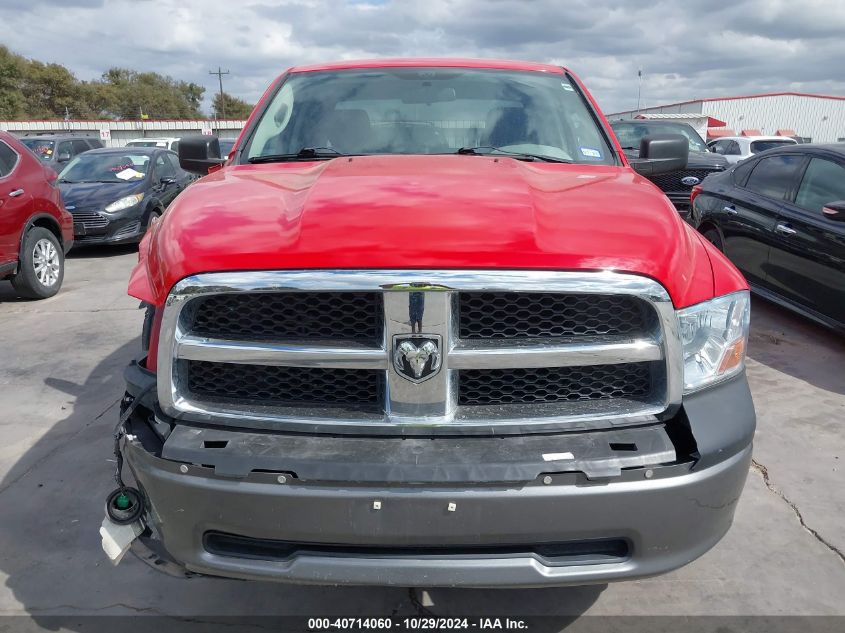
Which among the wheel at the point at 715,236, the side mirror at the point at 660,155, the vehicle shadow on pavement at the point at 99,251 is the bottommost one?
the vehicle shadow on pavement at the point at 99,251

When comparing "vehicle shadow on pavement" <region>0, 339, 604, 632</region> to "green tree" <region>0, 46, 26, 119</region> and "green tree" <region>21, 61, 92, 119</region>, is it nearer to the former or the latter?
"green tree" <region>0, 46, 26, 119</region>

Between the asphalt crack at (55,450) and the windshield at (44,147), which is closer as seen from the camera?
the asphalt crack at (55,450)

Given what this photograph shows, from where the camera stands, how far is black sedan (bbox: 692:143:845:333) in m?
5.12

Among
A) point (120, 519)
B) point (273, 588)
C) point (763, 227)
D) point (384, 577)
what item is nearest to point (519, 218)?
point (384, 577)

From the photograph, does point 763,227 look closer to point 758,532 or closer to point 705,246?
point 758,532

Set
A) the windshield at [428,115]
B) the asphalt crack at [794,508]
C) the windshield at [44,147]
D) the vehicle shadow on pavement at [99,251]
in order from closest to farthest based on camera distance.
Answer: the asphalt crack at [794,508]
the windshield at [428,115]
the vehicle shadow on pavement at [99,251]
the windshield at [44,147]

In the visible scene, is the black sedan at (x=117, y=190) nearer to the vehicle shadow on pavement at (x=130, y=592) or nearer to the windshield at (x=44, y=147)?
the windshield at (x=44, y=147)

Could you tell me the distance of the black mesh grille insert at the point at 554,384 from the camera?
6.44 feet

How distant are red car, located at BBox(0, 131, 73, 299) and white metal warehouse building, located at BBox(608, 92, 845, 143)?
176 feet

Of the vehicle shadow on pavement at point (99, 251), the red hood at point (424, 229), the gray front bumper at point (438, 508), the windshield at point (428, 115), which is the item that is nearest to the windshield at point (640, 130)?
the vehicle shadow on pavement at point (99, 251)

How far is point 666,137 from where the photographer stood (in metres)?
3.53

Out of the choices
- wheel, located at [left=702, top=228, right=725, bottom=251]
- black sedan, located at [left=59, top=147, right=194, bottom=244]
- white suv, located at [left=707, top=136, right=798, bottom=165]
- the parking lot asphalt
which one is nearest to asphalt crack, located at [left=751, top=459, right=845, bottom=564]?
the parking lot asphalt

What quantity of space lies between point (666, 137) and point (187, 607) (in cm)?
314

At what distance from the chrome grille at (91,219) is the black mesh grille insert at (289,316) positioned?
29.1 feet
